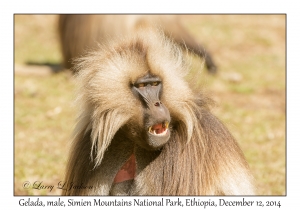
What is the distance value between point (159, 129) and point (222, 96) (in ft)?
18.1

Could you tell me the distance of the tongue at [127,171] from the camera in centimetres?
395

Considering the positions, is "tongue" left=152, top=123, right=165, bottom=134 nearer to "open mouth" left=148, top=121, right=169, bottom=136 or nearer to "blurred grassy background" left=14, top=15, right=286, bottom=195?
"open mouth" left=148, top=121, right=169, bottom=136

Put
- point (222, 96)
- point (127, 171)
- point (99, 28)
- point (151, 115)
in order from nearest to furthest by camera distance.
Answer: point (151, 115), point (127, 171), point (222, 96), point (99, 28)

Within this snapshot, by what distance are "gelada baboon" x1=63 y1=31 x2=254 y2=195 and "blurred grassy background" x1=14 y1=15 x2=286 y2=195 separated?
502 mm

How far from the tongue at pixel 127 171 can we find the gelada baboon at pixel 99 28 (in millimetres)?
5165

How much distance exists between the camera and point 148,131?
11.7 feet

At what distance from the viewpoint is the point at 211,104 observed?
4.05 meters

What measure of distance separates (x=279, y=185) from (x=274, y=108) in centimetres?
315

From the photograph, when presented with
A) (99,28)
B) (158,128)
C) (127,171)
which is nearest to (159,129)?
(158,128)

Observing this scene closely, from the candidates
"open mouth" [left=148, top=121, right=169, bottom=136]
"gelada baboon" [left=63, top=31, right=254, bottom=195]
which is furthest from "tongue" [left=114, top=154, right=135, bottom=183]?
"open mouth" [left=148, top=121, right=169, bottom=136]

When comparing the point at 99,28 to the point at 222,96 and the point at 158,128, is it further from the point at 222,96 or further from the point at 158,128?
the point at 158,128
